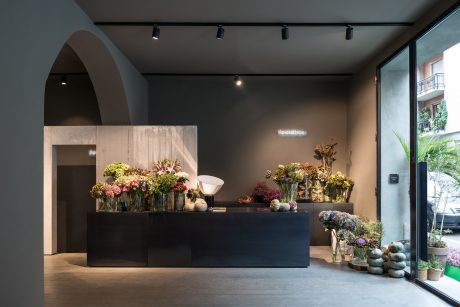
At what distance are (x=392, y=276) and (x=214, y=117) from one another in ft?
15.4

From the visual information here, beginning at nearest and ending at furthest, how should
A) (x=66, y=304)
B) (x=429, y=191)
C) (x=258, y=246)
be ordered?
(x=66, y=304), (x=429, y=191), (x=258, y=246)

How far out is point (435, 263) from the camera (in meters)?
4.76

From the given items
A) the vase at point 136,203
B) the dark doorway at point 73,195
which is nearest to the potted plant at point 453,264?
the vase at point 136,203

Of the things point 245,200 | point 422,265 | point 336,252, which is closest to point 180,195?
point 245,200

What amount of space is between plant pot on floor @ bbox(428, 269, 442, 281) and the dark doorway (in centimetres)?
552

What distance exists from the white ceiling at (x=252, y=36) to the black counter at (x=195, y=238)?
2631mm

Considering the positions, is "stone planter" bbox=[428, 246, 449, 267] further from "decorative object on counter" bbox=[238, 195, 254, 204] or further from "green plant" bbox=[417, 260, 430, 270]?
"decorative object on counter" bbox=[238, 195, 254, 204]

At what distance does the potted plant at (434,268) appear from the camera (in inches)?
186

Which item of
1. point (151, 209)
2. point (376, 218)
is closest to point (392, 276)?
point (376, 218)

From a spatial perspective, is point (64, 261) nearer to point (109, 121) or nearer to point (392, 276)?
point (109, 121)

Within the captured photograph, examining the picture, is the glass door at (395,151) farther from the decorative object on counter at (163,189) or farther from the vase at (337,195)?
the decorative object on counter at (163,189)

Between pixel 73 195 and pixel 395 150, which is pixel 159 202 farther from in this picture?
pixel 395 150

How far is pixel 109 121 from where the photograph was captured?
6871 millimetres

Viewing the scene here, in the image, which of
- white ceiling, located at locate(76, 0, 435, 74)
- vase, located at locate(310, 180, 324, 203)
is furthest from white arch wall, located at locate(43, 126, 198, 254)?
vase, located at locate(310, 180, 324, 203)
